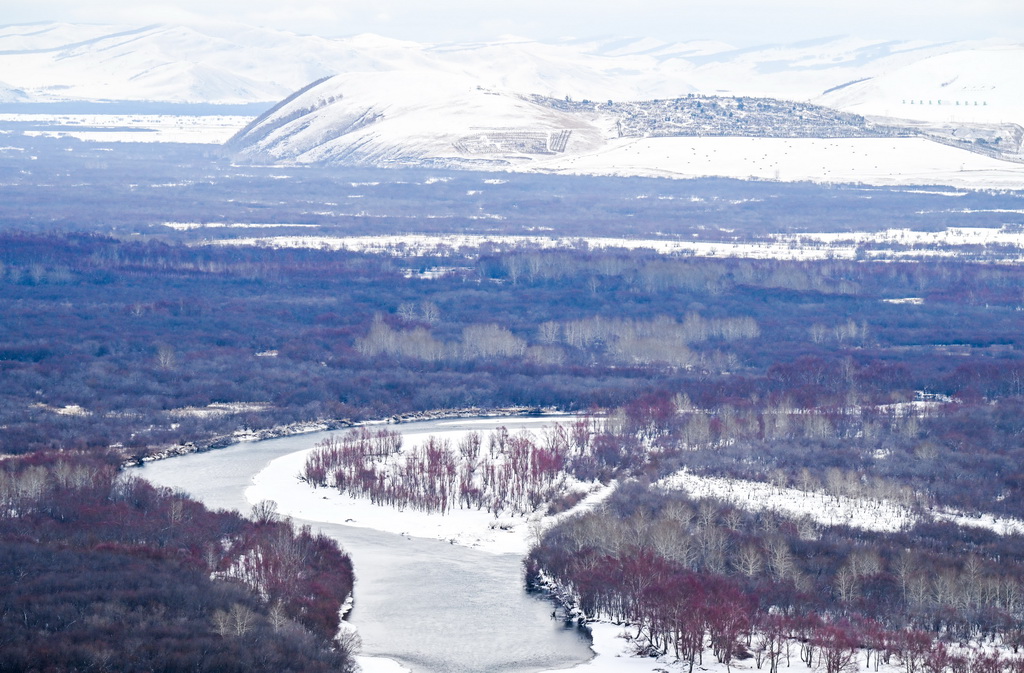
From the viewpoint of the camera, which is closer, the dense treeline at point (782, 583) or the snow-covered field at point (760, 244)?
the dense treeline at point (782, 583)

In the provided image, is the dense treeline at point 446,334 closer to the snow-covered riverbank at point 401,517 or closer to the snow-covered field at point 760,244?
the snow-covered field at point 760,244

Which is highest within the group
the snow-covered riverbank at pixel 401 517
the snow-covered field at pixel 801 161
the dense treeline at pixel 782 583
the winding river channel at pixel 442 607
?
the snow-covered field at pixel 801 161

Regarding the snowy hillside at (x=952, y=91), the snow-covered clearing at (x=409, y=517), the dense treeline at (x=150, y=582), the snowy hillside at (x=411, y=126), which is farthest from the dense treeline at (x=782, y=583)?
the snowy hillside at (x=952, y=91)

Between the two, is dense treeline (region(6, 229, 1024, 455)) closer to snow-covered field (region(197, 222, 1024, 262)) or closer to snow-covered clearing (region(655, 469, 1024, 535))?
snow-covered field (region(197, 222, 1024, 262))

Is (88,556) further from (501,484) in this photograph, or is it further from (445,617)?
(501,484)

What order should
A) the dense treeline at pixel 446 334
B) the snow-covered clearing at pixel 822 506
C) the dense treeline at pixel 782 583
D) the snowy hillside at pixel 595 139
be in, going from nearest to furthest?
the dense treeline at pixel 782 583 < the snow-covered clearing at pixel 822 506 < the dense treeline at pixel 446 334 < the snowy hillside at pixel 595 139

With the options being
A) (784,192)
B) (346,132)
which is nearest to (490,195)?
(784,192)

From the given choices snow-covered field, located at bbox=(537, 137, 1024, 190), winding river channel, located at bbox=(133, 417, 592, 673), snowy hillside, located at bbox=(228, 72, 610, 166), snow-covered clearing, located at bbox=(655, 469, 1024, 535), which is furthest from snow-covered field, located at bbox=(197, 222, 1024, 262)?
winding river channel, located at bbox=(133, 417, 592, 673)

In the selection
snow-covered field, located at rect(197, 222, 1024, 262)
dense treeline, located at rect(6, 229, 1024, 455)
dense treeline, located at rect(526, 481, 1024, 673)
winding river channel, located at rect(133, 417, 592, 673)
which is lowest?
winding river channel, located at rect(133, 417, 592, 673)
